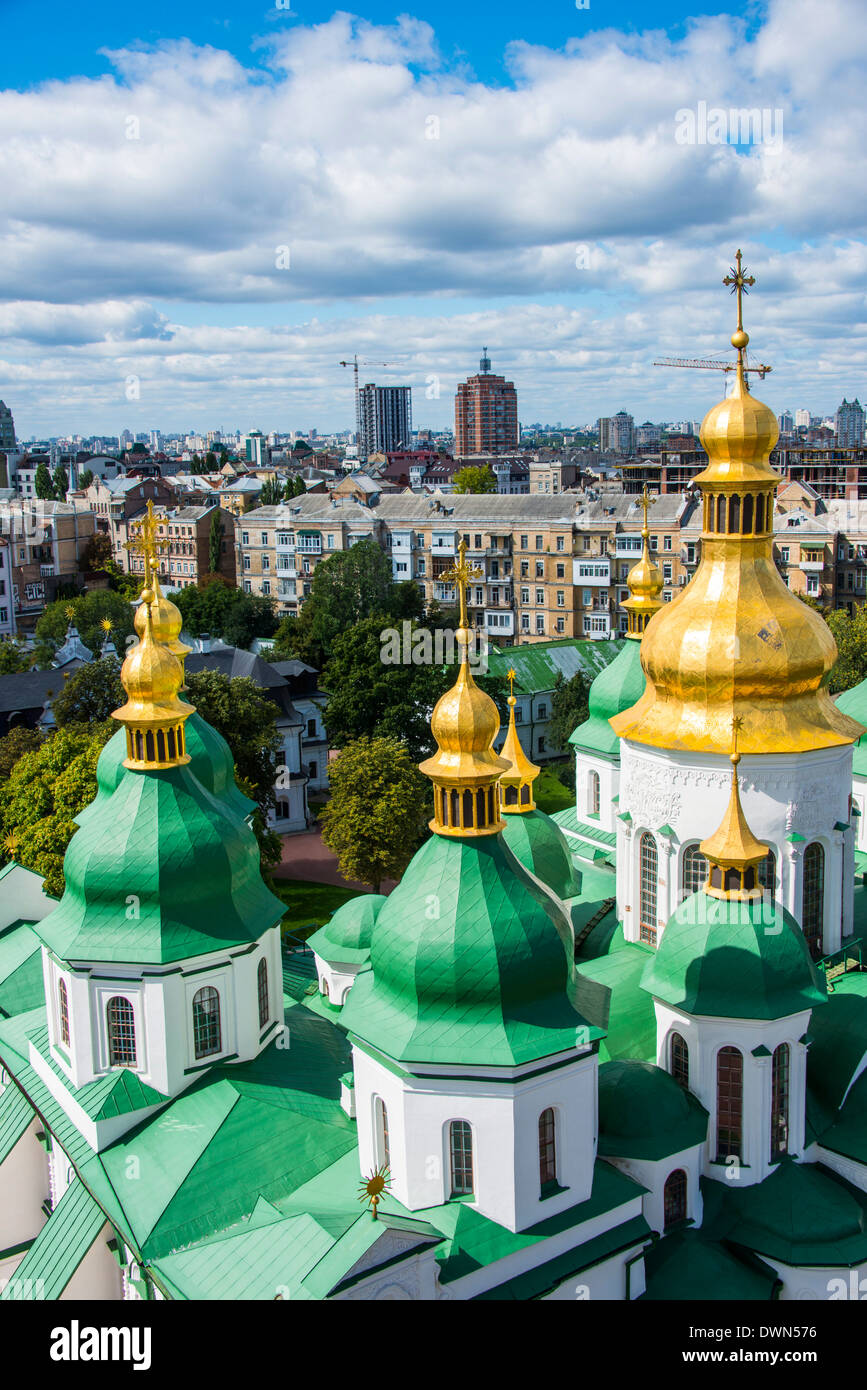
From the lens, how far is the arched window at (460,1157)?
50.8 ft

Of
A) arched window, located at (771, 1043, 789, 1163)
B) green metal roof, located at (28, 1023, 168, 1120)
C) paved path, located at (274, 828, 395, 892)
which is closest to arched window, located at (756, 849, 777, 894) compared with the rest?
arched window, located at (771, 1043, 789, 1163)

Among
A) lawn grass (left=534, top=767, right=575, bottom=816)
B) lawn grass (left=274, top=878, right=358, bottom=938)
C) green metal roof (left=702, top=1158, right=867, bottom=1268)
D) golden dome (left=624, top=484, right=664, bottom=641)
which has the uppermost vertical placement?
golden dome (left=624, top=484, right=664, bottom=641)

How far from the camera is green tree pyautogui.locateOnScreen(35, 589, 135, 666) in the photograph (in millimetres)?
67562

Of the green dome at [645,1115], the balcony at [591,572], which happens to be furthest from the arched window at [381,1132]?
the balcony at [591,572]

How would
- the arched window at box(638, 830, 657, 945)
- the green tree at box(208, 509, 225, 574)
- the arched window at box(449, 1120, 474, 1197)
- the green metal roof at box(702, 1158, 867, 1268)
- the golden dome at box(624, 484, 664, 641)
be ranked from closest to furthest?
1. the arched window at box(449, 1120, 474, 1197)
2. the green metal roof at box(702, 1158, 867, 1268)
3. the arched window at box(638, 830, 657, 945)
4. the golden dome at box(624, 484, 664, 641)
5. the green tree at box(208, 509, 225, 574)

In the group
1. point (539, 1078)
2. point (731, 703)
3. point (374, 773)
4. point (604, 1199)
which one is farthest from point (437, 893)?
point (374, 773)

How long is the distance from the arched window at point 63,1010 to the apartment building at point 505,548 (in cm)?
5083

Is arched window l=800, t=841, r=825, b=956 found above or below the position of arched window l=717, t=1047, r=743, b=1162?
above

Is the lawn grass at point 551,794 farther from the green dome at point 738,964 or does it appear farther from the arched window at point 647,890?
the green dome at point 738,964

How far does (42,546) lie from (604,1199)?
99668 millimetres

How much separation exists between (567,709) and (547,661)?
1022 centimetres

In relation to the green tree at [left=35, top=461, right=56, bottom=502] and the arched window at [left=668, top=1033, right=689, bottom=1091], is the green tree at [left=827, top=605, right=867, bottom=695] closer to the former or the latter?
the arched window at [left=668, top=1033, right=689, bottom=1091]

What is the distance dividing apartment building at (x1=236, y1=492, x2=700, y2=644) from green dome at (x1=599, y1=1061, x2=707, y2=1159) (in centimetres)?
5284

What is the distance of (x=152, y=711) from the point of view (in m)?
19.3
